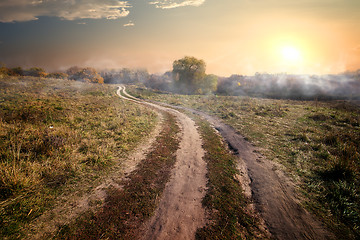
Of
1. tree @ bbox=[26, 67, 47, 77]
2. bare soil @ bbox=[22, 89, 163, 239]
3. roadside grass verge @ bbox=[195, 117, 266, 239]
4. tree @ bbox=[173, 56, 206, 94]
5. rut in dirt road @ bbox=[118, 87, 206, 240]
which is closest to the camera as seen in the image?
bare soil @ bbox=[22, 89, 163, 239]

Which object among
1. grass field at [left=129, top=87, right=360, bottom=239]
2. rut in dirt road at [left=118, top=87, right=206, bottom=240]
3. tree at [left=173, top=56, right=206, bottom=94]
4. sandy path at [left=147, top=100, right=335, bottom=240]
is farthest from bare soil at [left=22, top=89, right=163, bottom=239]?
tree at [left=173, top=56, right=206, bottom=94]

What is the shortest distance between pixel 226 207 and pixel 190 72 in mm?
64505

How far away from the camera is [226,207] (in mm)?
5977

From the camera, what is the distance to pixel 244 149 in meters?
12.1

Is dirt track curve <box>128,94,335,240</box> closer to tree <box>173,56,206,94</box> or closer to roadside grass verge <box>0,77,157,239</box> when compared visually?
roadside grass verge <box>0,77,157,239</box>

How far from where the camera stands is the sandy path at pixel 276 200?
5.14 meters

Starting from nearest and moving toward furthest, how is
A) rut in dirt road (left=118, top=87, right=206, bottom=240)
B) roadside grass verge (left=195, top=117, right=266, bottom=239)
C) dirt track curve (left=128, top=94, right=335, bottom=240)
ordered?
rut in dirt road (left=118, top=87, right=206, bottom=240)
roadside grass verge (left=195, top=117, right=266, bottom=239)
dirt track curve (left=128, top=94, right=335, bottom=240)

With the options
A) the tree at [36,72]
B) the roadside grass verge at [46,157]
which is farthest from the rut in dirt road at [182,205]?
the tree at [36,72]

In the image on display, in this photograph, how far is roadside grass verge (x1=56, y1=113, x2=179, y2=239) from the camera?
4.55 metres

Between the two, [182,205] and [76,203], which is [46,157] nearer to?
[76,203]

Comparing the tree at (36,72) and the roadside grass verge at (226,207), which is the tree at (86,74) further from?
the roadside grass verge at (226,207)

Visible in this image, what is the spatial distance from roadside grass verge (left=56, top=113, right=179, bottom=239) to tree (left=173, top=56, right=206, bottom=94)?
59362mm

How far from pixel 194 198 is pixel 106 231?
3564 millimetres

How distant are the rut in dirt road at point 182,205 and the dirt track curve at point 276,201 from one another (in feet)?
8.43
